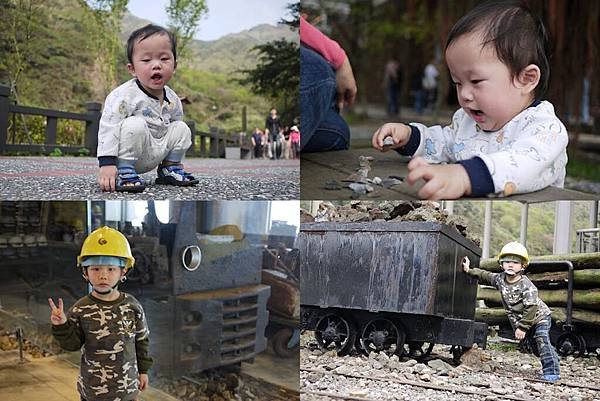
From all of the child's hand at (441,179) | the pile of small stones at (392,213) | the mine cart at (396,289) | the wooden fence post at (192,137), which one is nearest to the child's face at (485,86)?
the child's hand at (441,179)

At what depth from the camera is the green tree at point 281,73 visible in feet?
7.06

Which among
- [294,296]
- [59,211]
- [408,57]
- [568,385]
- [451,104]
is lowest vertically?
[568,385]

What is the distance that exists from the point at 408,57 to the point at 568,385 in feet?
3.34

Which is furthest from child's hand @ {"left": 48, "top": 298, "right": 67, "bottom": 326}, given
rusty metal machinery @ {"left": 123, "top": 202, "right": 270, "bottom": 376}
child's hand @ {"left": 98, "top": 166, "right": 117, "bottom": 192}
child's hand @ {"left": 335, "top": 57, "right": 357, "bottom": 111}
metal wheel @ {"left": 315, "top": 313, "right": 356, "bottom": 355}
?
child's hand @ {"left": 335, "top": 57, "right": 357, "bottom": 111}

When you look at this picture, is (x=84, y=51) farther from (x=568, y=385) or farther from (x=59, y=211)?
(x=568, y=385)

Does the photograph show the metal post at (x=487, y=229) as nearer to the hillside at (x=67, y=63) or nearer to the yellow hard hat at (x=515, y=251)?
the yellow hard hat at (x=515, y=251)

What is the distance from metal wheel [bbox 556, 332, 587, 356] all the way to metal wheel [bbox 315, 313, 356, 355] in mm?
547

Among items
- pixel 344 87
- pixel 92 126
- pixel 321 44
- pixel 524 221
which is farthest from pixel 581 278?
pixel 92 126

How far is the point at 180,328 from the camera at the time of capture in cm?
227

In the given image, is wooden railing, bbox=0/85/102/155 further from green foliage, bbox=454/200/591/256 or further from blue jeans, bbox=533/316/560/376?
blue jeans, bbox=533/316/560/376

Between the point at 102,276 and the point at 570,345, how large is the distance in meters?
1.26

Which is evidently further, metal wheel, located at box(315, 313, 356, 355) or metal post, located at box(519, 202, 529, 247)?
metal wheel, located at box(315, 313, 356, 355)

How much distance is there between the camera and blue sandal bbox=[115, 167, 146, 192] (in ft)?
6.54

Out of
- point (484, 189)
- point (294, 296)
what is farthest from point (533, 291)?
point (294, 296)
